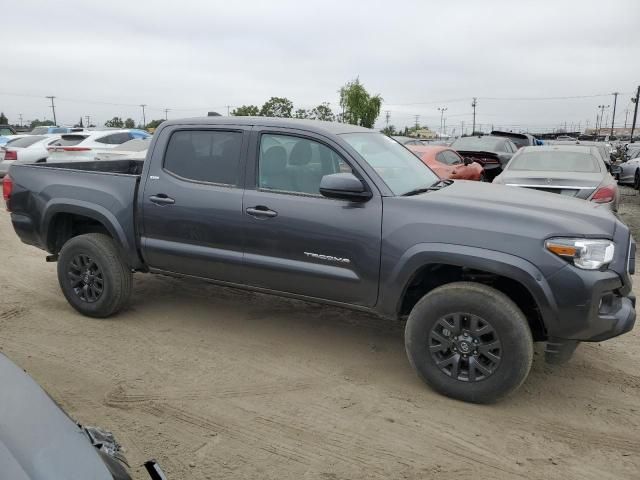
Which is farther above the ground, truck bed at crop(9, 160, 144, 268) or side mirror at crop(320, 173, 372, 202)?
side mirror at crop(320, 173, 372, 202)

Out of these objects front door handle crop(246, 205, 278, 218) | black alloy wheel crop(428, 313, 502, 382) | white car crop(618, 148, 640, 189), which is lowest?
black alloy wheel crop(428, 313, 502, 382)

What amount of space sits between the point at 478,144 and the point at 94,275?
11660mm

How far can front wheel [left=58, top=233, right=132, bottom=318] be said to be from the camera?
4.94m

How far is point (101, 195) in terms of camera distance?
4.89m

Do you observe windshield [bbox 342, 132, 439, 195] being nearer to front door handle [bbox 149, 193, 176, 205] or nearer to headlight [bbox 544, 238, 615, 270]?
headlight [bbox 544, 238, 615, 270]

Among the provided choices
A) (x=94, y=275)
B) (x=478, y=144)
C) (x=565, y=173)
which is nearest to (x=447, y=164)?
(x=565, y=173)

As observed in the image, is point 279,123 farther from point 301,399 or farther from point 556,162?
point 556,162

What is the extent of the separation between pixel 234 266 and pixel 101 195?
1.50 meters

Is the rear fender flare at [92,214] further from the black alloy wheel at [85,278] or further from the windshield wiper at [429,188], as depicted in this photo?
the windshield wiper at [429,188]

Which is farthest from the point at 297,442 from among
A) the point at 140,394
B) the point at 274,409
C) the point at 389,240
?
the point at 389,240

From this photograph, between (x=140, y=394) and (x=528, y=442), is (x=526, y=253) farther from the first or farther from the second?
(x=140, y=394)

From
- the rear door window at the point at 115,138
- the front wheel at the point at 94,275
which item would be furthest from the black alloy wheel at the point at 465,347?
the rear door window at the point at 115,138

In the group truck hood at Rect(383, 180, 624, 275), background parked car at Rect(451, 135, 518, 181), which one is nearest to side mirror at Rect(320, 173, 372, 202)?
truck hood at Rect(383, 180, 624, 275)

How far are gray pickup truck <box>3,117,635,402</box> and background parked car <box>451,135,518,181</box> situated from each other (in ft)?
30.5
